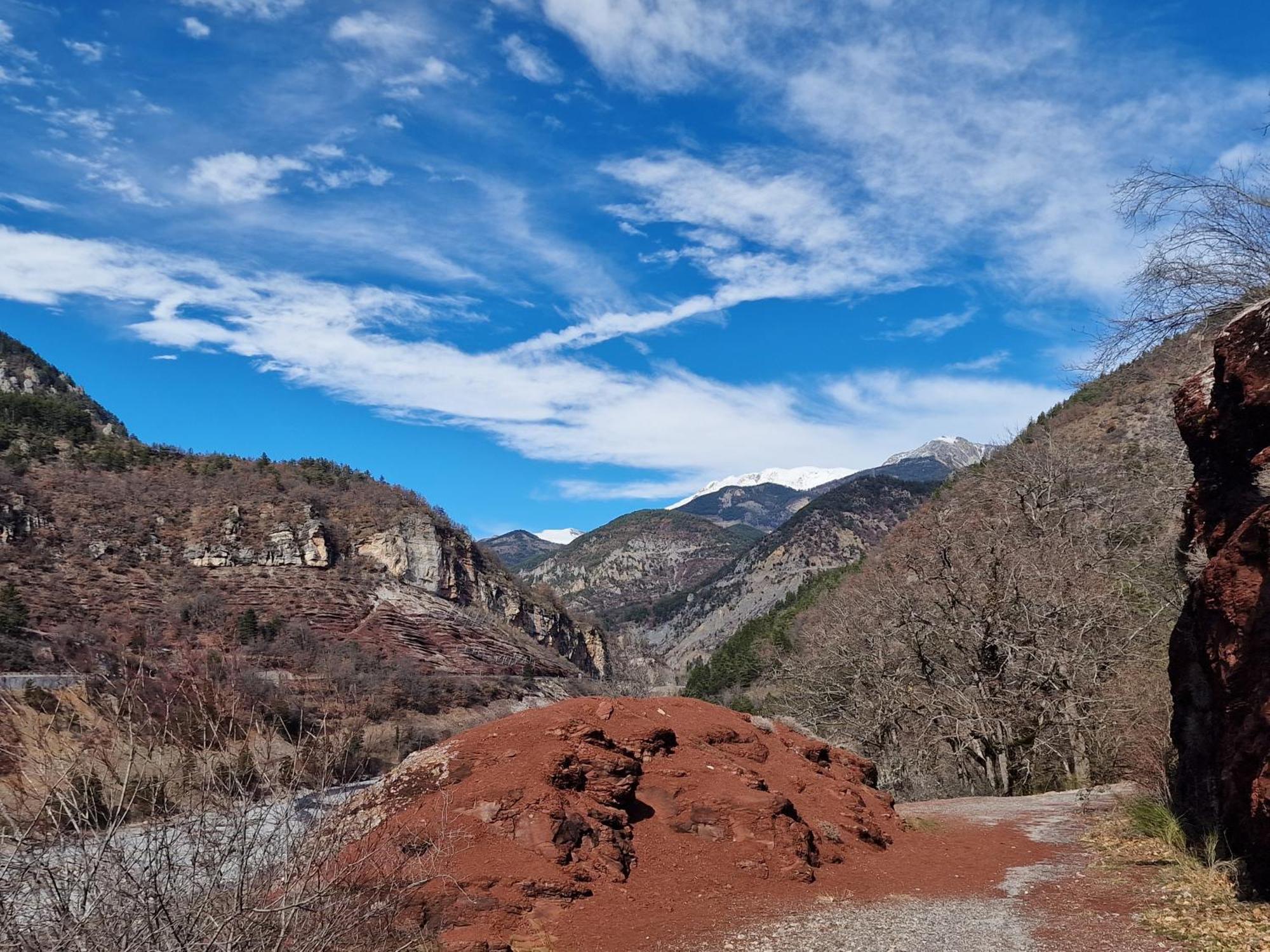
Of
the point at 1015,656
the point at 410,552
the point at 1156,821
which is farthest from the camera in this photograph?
the point at 410,552

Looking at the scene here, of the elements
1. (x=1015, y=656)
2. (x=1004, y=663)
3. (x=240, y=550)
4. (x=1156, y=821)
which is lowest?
(x=1156, y=821)

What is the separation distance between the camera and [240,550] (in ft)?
240

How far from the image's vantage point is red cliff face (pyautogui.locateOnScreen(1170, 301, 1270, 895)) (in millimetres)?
6398

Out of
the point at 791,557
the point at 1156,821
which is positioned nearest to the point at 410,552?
the point at 1156,821

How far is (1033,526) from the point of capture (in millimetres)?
29922

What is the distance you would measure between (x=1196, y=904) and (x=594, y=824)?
234 inches

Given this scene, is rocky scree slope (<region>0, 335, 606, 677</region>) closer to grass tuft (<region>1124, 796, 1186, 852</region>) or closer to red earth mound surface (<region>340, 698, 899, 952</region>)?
red earth mound surface (<region>340, 698, 899, 952</region>)

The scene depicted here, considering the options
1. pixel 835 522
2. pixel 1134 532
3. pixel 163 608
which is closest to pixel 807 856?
pixel 1134 532

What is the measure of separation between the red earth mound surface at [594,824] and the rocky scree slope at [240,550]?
1800 inches

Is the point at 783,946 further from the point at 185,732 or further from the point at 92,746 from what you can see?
the point at 92,746

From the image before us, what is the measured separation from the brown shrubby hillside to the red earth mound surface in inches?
202

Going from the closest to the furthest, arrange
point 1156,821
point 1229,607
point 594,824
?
1. point 1229,607
2. point 1156,821
3. point 594,824

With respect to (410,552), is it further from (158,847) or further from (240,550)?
(158,847)

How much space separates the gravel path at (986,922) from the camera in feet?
22.2
